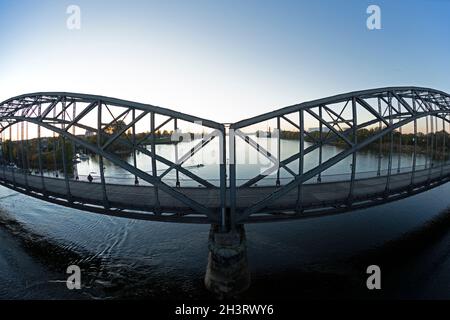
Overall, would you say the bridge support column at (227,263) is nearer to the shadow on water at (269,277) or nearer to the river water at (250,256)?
the shadow on water at (269,277)

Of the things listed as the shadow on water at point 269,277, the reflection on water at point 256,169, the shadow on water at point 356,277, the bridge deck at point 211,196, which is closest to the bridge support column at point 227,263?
the shadow on water at point 269,277

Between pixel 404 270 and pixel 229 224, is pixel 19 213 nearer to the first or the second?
pixel 229 224

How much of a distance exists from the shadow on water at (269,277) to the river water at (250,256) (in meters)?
0.07

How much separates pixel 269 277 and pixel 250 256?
2.77 m

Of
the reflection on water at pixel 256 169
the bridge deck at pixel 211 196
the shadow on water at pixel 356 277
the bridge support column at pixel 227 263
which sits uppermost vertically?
the bridge deck at pixel 211 196

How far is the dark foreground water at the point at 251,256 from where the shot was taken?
15594 mm

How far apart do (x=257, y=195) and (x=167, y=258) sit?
8.71 meters

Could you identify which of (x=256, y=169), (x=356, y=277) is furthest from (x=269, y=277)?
(x=256, y=169)

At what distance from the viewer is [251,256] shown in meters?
18.9

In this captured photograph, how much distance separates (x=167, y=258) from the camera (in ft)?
62.0

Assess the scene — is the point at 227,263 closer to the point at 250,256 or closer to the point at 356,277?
the point at 250,256

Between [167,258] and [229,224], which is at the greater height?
[229,224]
